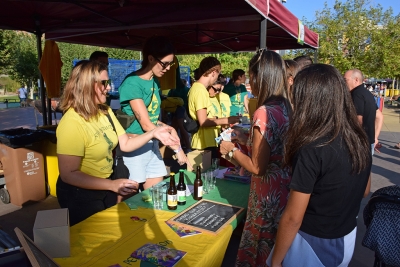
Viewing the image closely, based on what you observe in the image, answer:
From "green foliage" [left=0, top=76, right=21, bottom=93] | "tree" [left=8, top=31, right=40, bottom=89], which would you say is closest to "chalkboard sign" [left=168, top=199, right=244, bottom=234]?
"tree" [left=8, top=31, right=40, bottom=89]

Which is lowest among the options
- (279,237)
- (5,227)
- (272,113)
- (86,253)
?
(5,227)

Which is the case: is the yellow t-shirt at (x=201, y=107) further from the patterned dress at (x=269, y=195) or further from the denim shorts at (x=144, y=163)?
the patterned dress at (x=269, y=195)

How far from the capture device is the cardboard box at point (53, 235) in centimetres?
157

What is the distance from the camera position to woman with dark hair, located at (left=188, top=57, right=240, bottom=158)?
3627mm

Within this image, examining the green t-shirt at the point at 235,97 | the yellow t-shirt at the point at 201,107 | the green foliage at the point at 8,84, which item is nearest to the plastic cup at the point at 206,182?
the yellow t-shirt at the point at 201,107

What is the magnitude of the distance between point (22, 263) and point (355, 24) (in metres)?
16.7

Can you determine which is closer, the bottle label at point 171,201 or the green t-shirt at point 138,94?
the bottle label at point 171,201

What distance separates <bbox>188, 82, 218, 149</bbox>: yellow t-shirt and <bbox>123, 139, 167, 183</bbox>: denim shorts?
83 cm

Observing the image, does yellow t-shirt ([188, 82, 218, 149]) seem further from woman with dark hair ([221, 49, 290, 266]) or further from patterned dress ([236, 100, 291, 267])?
patterned dress ([236, 100, 291, 267])

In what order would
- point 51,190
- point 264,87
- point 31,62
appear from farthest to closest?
point 31,62
point 51,190
point 264,87

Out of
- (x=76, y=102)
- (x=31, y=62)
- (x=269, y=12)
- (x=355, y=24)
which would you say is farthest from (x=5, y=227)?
(x=31, y=62)

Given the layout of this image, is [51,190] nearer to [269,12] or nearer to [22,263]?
[22,263]

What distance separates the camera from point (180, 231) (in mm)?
1939

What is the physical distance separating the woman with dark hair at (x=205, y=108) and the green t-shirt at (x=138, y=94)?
750 mm
